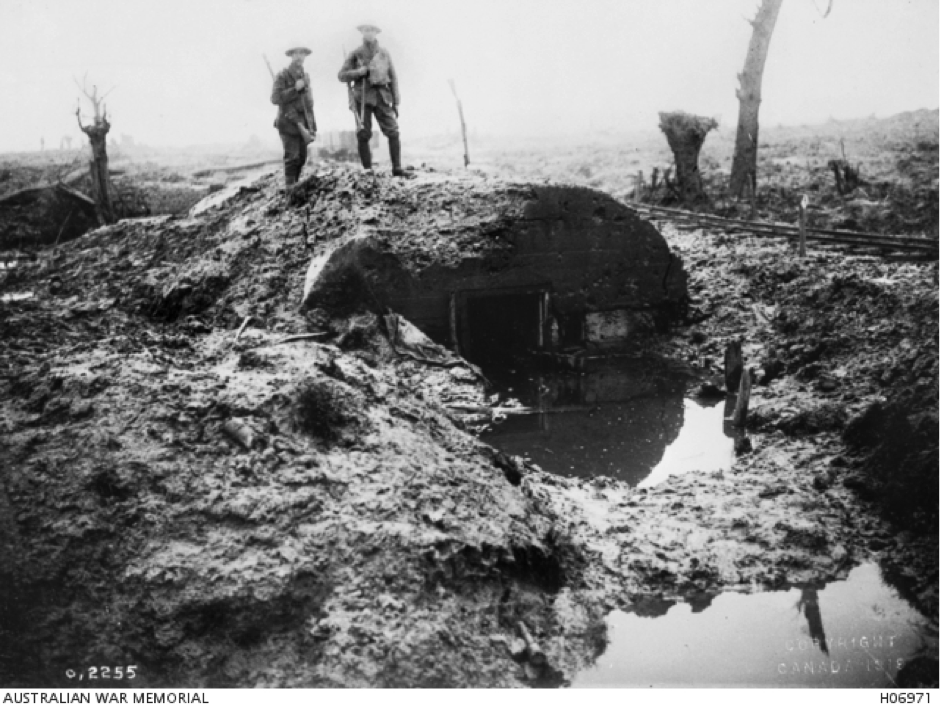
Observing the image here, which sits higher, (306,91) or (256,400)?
(306,91)

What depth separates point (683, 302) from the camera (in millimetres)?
10383

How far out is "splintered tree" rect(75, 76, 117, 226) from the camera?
1471 centimetres

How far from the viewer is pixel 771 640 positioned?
175 inches

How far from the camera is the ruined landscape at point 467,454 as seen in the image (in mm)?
4031

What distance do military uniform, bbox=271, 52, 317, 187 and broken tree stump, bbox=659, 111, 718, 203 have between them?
9070mm

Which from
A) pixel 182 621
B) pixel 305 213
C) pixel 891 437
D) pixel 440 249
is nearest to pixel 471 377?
pixel 440 249

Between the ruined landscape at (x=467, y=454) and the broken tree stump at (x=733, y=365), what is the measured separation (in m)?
0.04

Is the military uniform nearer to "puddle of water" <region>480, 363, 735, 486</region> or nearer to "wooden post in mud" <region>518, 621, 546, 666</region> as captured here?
"puddle of water" <region>480, 363, 735, 486</region>

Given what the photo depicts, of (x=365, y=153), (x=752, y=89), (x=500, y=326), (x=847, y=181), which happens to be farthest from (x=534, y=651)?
(x=847, y=181)

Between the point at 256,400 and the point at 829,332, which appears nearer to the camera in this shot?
the point at 256,400

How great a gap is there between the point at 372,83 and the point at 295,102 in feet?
3.60

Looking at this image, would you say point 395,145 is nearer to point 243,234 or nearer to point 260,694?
point 243,234

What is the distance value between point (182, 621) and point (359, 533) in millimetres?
995

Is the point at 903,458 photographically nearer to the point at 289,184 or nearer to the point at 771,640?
the point at 771,640
